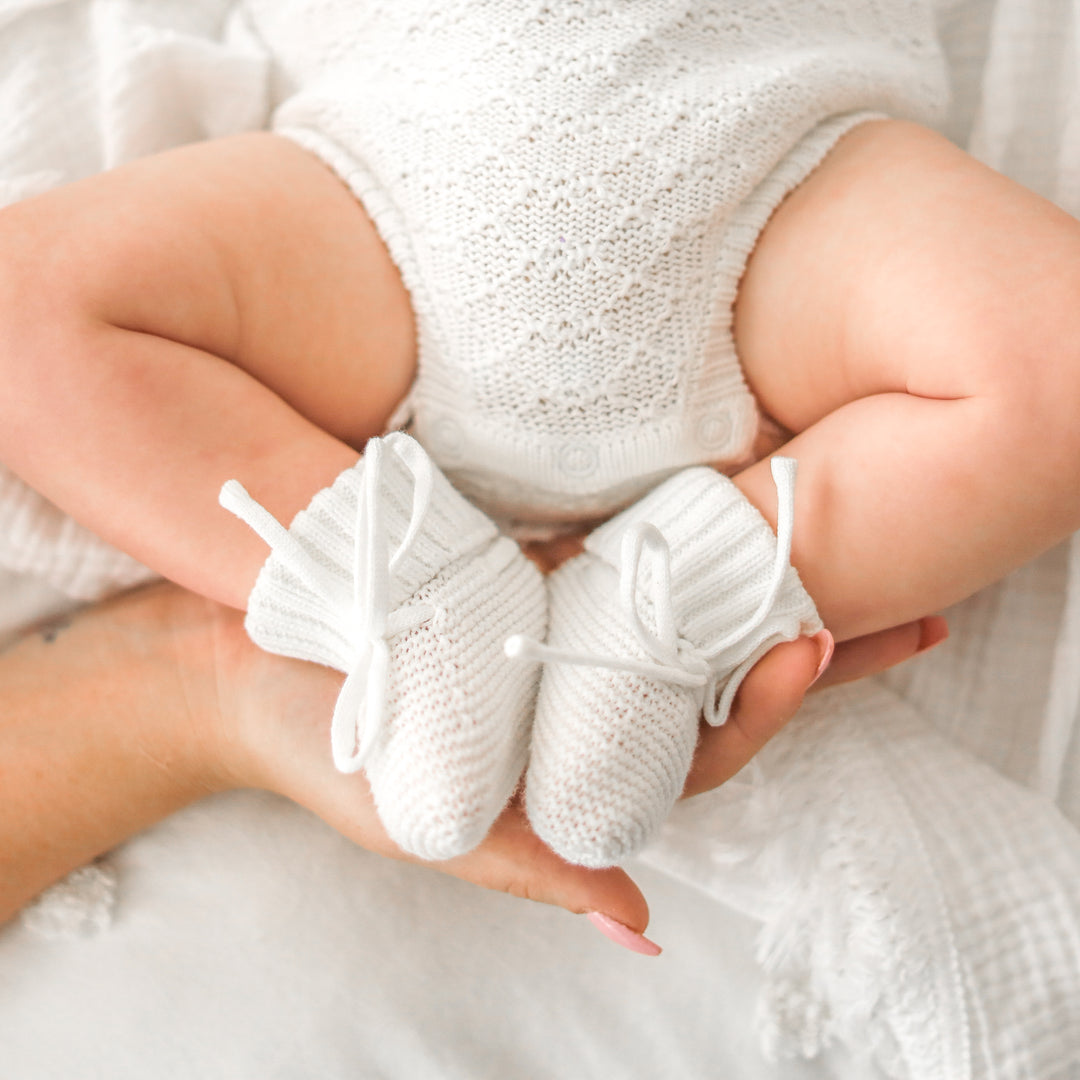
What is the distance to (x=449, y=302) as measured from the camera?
0.72m

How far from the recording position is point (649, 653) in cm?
58

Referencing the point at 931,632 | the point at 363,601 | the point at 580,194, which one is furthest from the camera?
the point at 931,632

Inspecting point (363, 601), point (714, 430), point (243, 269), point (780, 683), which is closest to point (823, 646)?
point (780, 683)

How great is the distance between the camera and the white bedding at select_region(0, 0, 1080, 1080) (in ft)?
2.43

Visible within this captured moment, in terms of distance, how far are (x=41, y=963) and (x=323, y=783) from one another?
349mm

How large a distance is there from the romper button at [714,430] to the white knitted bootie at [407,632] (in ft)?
0.71

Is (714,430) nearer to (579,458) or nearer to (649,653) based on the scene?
(579,458)

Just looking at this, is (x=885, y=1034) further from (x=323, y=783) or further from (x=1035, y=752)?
(x=323, y=783)

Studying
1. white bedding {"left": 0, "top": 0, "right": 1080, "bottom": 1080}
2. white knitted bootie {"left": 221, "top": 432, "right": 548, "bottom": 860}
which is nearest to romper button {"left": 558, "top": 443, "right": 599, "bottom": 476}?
white knitted bootie {"left": 221, "top": 432, "right": 548, "bottom": 860}

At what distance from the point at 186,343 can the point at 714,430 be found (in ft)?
1.43

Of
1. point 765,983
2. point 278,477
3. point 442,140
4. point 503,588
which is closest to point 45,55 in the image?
point 442,140

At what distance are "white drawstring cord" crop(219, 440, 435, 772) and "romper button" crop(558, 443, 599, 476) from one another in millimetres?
188

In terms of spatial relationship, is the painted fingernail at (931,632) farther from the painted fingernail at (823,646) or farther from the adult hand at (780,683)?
the painted fingernail at (823,646)

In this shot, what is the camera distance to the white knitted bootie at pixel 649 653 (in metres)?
0.56
